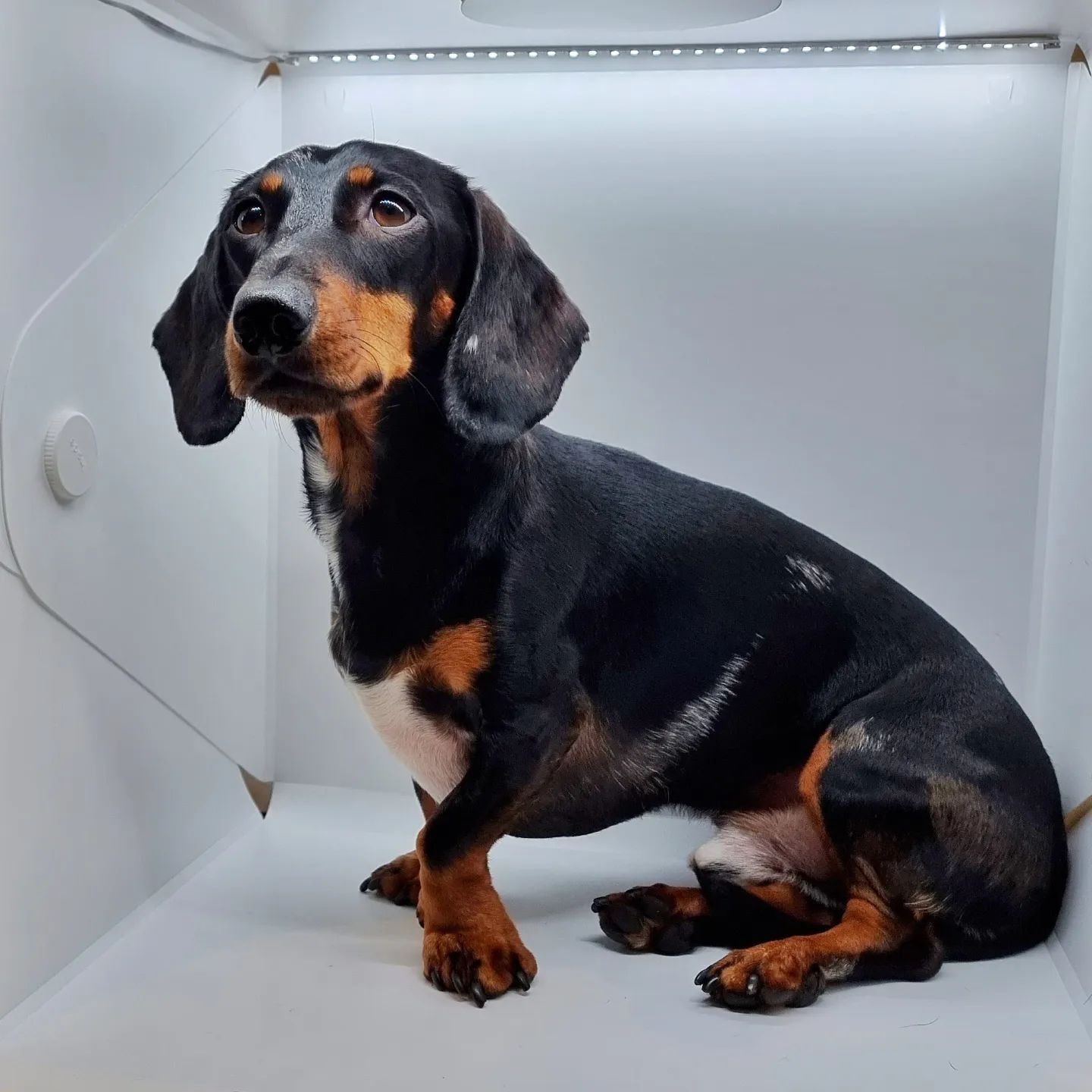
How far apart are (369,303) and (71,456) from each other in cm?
47

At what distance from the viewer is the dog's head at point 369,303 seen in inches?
52.4

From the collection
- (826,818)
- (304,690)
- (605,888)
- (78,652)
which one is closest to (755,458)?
(826,818)

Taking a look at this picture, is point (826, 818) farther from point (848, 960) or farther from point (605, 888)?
point (605, 888)

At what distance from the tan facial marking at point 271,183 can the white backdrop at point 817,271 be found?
477 mm

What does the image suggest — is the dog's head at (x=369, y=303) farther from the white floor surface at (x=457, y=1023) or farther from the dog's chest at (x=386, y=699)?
the white floor surface at (x=457, y=1023)

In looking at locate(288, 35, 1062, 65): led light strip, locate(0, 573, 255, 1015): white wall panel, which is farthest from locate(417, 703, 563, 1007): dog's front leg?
locate(288, 35, 1062, 65): led light strip

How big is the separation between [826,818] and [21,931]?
987 millimetres

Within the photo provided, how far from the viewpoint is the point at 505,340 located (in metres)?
1.48

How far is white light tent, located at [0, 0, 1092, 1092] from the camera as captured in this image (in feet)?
4.91

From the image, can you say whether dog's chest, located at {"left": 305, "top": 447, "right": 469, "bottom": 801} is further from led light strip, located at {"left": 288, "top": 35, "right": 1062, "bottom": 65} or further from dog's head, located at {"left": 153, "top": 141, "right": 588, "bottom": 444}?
led light strip, located at {"left": 288, "top": 35, "right": 1062, "bottom": 65}

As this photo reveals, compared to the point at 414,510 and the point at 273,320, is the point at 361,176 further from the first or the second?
the point at 414,510

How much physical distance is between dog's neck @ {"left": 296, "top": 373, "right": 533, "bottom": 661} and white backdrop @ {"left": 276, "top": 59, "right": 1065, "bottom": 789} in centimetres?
37

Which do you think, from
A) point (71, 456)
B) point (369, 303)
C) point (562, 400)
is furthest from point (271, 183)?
point (562, 400)

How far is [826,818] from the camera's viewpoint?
1588mm
